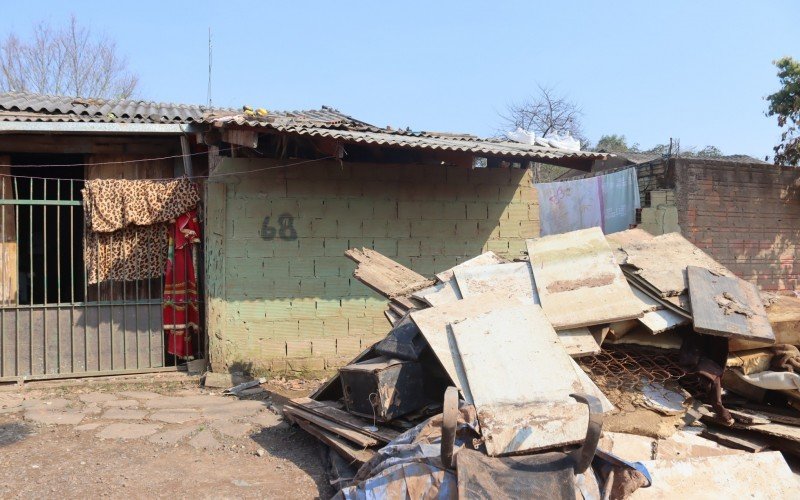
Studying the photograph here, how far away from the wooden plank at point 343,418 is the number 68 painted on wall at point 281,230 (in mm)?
2348

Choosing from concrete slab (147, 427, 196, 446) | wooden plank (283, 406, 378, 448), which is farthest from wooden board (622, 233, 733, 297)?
concrete slab (147, 427, 196, 446)

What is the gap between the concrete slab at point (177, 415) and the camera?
5461 millimetres


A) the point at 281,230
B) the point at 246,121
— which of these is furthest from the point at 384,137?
the point at 281,230

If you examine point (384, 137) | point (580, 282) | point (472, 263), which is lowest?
point (580, 282)

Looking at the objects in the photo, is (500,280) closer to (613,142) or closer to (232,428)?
(232,428)

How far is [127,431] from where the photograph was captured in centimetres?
515

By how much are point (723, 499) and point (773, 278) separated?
7801 millimetres

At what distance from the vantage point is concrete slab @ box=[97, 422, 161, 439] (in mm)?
5035

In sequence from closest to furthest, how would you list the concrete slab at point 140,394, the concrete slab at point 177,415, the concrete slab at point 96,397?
the concrete slab at point 177,415 < the concrete slab at point 96,397 < the concrete slab at point 140,394

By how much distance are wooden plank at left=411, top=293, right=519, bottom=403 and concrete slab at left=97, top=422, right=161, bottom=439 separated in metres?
2.50

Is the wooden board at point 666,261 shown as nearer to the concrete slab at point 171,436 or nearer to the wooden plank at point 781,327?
the wooden plank at point 781,327

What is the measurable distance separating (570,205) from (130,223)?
230 inches

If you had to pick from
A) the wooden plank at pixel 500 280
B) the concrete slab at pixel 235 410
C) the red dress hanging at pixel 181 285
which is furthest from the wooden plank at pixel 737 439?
the red dress hanging at pixel 181 285

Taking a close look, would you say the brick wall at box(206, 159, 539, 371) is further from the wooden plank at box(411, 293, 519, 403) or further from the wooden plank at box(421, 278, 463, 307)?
the wooden plank at box(411, 293, 519, 403)
